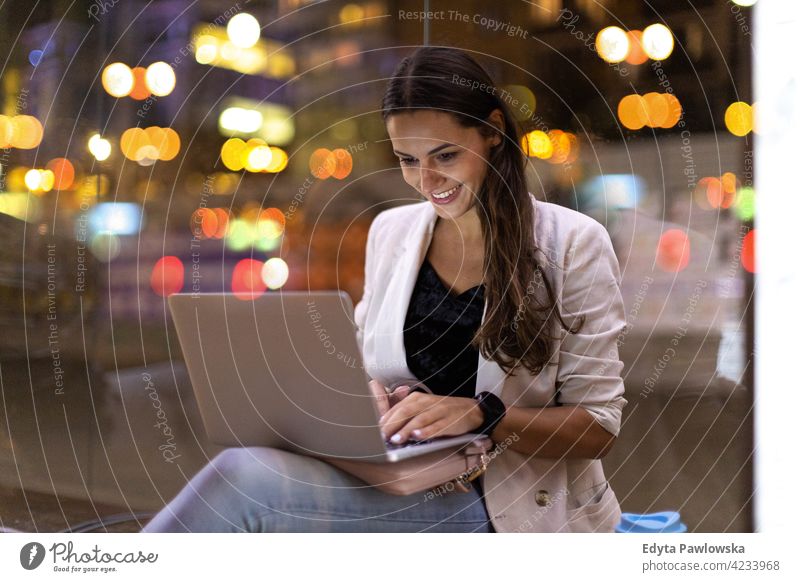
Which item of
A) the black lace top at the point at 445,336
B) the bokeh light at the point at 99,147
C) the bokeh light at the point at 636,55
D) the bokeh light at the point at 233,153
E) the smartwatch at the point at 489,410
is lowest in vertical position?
the smartwatch at the point at 489,410

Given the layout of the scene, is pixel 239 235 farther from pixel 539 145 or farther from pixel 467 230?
pixel 539 145

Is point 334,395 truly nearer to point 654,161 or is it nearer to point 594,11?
point 654,161

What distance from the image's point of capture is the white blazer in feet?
4.13

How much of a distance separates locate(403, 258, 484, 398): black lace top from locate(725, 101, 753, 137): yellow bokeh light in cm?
49

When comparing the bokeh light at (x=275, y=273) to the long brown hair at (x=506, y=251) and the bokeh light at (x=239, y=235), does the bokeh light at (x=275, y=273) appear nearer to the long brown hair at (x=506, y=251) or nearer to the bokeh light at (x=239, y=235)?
the bokeh light at (x=239, y=235)

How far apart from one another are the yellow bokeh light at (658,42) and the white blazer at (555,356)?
0.29m

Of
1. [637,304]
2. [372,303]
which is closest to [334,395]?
[372,303]

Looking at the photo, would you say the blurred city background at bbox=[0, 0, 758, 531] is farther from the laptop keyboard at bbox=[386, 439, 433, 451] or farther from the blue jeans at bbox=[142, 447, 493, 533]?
the laptop keyboard at bbox=[386, 439, 433, 451]

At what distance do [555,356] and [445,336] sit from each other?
17 cm

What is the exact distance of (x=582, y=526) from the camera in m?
1.33

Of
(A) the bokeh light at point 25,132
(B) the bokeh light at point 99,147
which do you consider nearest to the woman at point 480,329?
(B) the bokeh light at point 99,147

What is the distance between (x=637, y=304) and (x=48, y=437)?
0.99 meters

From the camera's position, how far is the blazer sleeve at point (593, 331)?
49.6 inches

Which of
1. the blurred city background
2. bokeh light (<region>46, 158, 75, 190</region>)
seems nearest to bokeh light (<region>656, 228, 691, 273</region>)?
the blurred city background
